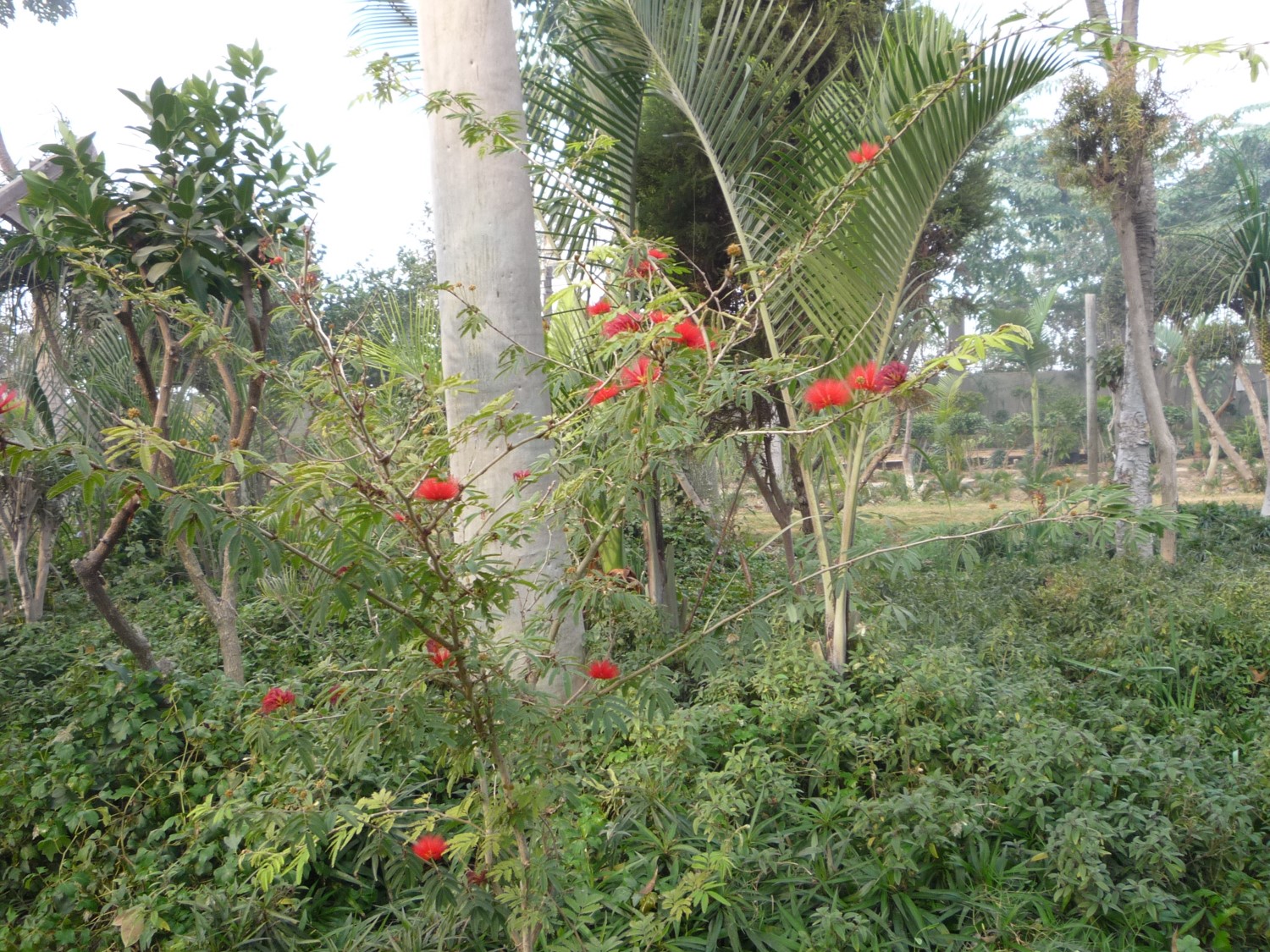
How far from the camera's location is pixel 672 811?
7.63 ft

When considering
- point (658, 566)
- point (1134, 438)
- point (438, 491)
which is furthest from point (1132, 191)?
point (438, 491)

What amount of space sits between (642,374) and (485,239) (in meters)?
1.11

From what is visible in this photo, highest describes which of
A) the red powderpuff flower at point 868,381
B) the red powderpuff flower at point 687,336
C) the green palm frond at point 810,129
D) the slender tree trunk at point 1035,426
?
the green palm frond at point 810,129

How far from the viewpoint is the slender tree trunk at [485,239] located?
2254mm

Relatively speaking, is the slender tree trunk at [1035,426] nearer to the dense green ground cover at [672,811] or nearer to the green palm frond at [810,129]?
the dense green ground cover at [672,811]

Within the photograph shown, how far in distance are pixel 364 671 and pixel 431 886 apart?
15.2 inches

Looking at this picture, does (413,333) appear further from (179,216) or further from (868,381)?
(868,381)

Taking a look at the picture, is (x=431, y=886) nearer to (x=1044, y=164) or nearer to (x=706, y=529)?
(x=706, y=529)

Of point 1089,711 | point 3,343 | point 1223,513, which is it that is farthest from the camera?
point 1223,513

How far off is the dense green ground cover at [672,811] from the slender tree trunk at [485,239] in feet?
1.76

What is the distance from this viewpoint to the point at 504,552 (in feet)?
7.45

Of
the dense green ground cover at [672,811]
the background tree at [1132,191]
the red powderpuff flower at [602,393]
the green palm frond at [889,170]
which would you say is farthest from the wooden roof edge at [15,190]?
the background tree at [1132,191]

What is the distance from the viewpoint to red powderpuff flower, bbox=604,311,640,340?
57.8 inches

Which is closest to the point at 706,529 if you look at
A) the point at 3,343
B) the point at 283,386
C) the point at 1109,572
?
the point at 1109,572
